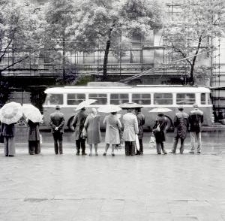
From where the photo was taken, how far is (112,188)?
10.0m

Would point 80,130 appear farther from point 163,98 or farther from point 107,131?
point 163,98

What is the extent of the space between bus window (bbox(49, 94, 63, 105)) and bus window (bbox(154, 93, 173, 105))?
213 inches

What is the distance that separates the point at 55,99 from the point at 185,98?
7.41m

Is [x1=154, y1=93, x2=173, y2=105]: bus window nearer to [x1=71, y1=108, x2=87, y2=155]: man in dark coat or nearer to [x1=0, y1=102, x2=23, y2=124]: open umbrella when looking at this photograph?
[x1=71, y1=108, x2=87, y2=155]: man in dark coat

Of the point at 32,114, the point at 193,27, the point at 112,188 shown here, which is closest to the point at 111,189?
the point at 112,188

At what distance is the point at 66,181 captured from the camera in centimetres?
1098

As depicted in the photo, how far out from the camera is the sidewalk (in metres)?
7.88

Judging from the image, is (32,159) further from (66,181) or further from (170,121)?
(170,121)

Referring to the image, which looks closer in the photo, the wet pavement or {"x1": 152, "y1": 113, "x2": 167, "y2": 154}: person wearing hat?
the wet pavement

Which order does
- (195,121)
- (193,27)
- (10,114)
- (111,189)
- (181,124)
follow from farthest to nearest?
(193,27) → (195,121) → (181,124) → (10,114) → (111,189)

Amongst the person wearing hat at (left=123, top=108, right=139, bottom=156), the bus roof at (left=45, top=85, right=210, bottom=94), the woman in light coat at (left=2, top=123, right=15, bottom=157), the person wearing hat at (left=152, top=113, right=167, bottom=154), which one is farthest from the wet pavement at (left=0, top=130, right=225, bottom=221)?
the bus roof at (left=45, top=85, right=210, bottom=94)

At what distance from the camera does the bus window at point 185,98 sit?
2886 cm

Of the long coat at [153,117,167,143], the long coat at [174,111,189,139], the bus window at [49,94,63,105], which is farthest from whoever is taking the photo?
the bus window at [49,94,63,105]

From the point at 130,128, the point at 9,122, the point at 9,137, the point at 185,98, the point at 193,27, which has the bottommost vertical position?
the point at 9,137
